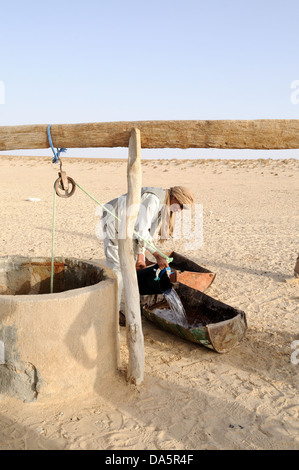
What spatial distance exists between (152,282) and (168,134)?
86.6 inches

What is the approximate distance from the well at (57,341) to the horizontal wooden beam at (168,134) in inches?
50.6

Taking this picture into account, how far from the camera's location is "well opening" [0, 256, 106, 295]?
15.0ft

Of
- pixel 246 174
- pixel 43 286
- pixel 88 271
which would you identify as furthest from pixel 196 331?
pixel 246 174

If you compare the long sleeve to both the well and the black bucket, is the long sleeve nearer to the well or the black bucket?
the black bucket

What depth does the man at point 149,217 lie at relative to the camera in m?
4.87

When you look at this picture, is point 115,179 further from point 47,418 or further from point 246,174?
point 47,418

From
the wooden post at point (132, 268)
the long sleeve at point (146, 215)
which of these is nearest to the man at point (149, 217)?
the long sleeve at point (146, 215)

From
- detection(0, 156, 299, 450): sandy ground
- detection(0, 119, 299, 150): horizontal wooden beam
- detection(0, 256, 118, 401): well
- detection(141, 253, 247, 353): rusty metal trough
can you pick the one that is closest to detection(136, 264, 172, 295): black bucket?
detection(141, 253, 247, 353): rusty metal trough

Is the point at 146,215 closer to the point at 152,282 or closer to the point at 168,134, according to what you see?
the point at 152,282

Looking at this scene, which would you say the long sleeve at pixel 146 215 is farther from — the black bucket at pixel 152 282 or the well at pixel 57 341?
the well at pixel 57 341

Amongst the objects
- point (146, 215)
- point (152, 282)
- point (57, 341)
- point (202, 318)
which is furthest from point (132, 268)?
point (202, 318)

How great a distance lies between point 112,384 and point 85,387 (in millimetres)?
285

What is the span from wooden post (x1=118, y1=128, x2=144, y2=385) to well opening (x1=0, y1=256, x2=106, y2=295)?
2.49 feet

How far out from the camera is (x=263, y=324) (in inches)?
214
